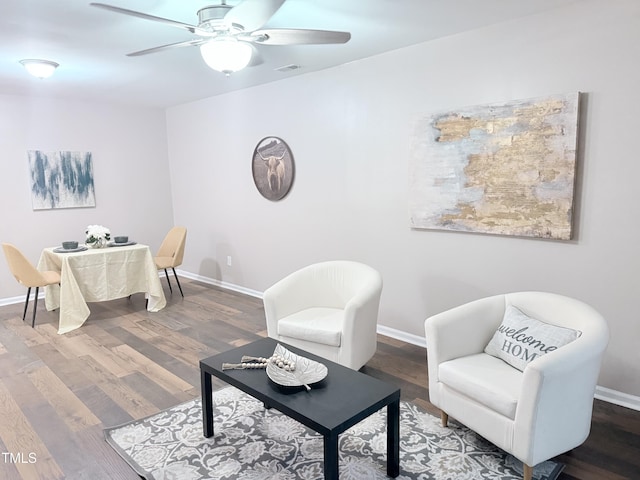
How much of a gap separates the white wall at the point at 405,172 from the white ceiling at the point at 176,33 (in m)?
0.21

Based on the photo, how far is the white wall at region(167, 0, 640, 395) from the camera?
254 cm

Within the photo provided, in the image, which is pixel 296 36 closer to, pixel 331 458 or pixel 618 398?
pixel 331 458

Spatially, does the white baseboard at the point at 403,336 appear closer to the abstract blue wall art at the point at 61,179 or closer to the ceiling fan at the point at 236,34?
the ceiling fan at the point at 236,34

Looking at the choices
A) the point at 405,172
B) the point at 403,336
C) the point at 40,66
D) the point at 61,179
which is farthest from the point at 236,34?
the point at 61,179

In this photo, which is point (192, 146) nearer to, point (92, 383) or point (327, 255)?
point (327, 255)

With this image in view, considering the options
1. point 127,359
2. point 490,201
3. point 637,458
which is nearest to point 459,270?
point 490,201

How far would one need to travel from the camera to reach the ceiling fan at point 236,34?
210 centimetres

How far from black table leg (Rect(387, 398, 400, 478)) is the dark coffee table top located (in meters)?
0.07

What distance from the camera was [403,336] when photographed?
3.71m

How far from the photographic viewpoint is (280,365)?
2.08 meters

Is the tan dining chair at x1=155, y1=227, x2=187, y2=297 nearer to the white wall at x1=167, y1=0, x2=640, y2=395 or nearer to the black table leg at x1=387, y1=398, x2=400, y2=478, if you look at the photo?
the white wall at x1=167, y1=0, x2=640, y2=395

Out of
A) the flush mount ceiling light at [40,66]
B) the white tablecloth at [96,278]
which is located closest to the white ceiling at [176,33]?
the flush mount ceiling light at [40,66]

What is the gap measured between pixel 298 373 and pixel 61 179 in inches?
182

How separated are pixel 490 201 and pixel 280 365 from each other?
6.15 ft
